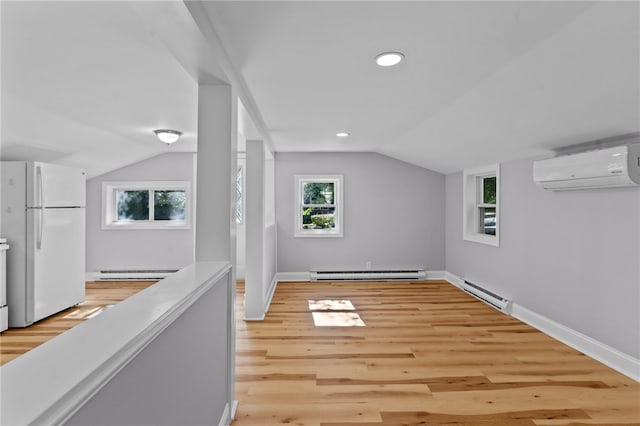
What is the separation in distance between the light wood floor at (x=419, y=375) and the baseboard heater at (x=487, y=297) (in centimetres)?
14

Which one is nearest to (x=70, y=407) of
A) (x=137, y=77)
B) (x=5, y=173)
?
(x=137, y=77)

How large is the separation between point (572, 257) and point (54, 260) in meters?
5.61

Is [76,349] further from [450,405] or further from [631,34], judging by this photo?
[631,34]

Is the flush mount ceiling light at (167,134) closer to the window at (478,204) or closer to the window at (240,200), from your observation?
the window at (240,200)

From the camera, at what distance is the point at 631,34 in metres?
1.66

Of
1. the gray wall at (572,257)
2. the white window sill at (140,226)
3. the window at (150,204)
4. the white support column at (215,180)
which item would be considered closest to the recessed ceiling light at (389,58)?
the white support column at (215,180)

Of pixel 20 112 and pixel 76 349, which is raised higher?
pixel 20 112

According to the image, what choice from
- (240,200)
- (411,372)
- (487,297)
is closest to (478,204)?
(487,297)

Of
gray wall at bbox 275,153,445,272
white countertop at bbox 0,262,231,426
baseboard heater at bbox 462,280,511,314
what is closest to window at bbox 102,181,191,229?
gray wall at bbox 275,153,445,272

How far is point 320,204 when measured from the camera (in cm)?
614

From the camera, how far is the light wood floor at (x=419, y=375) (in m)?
2.17

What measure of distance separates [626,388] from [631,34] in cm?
237

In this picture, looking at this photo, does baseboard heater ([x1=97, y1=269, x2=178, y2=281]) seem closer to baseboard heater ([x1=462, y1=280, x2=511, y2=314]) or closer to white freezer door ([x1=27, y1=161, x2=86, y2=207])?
white freezer door ([x1=27, y1=161, x2=86, y2=207])

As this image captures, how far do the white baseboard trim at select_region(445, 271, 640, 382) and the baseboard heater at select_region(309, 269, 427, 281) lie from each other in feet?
6.49
